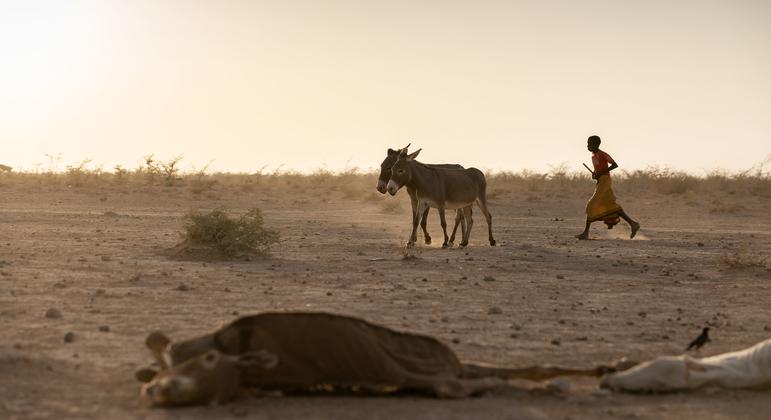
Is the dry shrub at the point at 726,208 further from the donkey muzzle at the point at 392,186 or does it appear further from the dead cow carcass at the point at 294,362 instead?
the dead cow carcass at the point at 294,362

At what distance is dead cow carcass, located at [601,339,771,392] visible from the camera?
22.7 feet

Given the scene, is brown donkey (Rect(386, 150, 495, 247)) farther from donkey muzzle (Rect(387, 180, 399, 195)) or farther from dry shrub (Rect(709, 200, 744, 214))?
dry shrub (Rect(709, 200, 744, 214))

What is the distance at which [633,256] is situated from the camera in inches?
691

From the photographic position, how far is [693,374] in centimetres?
699

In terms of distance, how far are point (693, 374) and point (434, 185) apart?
12.6 metres

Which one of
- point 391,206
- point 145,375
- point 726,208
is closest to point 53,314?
point 145,375

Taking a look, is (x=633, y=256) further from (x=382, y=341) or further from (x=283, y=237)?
(x=382, y=341)

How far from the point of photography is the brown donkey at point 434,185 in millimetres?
19125

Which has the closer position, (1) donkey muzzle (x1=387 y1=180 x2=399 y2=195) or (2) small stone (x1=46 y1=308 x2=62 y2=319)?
(2) small stone (x1=46 y1=308 x2=62 y2=319)

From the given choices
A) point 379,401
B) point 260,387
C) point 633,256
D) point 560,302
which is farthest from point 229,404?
point 633,256

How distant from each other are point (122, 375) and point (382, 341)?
74.6 inches

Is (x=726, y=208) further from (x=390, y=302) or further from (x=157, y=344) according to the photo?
(x=157, y=344)

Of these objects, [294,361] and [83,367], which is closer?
[294,361]

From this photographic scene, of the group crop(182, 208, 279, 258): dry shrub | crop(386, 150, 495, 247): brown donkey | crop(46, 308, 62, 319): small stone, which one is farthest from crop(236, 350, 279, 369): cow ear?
crop(386, 150, 495, 247): brown donkey
